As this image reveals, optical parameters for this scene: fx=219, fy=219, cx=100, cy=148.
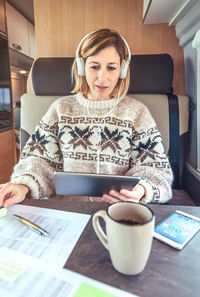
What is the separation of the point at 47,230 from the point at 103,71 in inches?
25.9

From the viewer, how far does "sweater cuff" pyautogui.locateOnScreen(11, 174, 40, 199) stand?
2.37ft

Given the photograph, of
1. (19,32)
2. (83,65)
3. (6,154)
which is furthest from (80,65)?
(19,32)

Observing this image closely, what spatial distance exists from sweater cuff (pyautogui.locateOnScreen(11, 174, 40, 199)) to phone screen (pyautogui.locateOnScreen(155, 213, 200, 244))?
1.40ft

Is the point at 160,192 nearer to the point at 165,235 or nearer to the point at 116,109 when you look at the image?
the point at 165,235

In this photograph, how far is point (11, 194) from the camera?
64 cm

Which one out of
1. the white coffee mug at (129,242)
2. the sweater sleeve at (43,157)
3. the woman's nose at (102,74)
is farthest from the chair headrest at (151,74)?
the white coffee mug at (129,242)

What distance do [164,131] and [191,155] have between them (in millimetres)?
188

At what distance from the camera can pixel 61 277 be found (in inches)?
14.0

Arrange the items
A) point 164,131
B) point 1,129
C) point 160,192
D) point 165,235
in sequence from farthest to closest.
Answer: point 1,129, point 164,131, point 160,192, point 165,235

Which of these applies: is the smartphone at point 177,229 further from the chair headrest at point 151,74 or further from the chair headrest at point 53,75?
the chair headrest at point 53,75

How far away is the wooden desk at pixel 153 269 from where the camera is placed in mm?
332

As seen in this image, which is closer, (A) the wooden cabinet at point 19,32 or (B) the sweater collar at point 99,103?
(B) the sweater collar at point 99,103

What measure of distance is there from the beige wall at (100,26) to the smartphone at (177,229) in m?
0.97

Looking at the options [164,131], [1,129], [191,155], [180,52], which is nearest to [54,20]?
[180,52]
